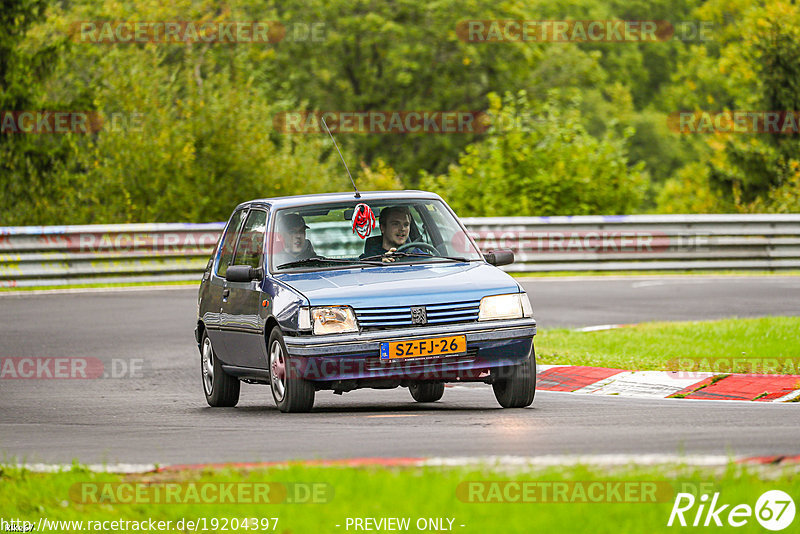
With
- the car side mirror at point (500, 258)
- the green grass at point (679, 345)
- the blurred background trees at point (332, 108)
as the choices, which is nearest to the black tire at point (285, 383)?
the car side mirror at point (500, 258)

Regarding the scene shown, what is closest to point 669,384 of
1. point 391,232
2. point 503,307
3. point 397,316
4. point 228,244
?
point 503,307

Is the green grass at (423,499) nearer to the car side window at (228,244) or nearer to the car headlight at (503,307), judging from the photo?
the car headlight at (503,307)

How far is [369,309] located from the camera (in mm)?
9914

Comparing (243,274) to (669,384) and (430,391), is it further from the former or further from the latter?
(669,384)

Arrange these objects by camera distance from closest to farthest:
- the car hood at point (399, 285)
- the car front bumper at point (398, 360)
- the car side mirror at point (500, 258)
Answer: the car front bumper at point (398, 360) → the car hood at point (399, 285) → the car side mirror at point (500, 258)

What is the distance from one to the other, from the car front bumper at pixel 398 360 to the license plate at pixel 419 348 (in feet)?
0.09

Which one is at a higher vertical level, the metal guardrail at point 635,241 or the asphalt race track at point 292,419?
the asphalt race track at point 292,419

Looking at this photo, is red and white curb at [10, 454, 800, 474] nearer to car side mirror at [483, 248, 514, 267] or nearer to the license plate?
the license plate

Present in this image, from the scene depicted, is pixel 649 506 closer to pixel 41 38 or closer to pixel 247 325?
pixel 247 325

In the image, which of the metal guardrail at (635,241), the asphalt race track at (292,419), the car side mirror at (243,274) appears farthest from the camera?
the metal guardrail at (635,241)

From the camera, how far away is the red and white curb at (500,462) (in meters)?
6.77

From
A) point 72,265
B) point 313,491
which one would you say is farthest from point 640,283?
point 313,491

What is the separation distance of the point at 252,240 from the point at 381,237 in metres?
1.12

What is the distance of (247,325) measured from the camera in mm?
11078
